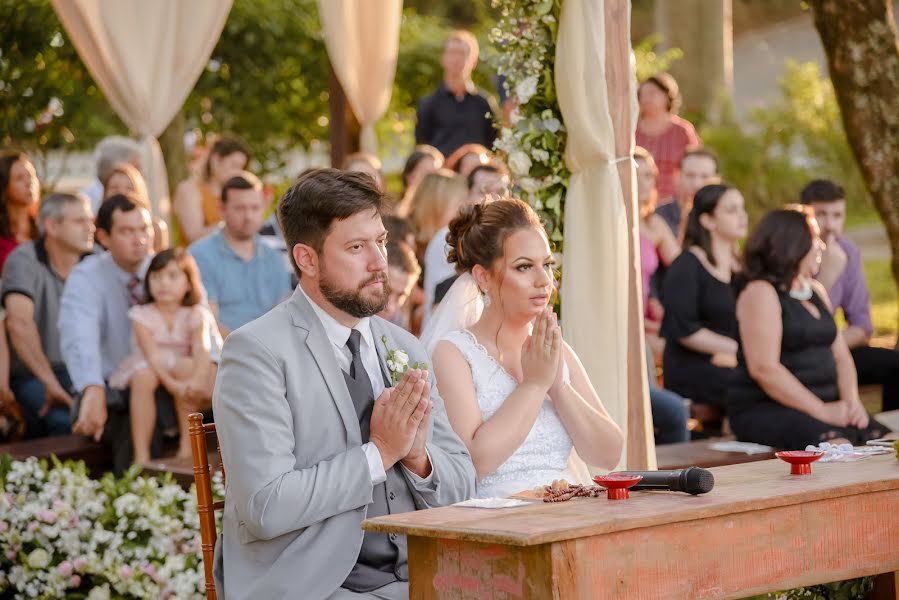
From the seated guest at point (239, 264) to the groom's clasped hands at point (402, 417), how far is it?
157 inches

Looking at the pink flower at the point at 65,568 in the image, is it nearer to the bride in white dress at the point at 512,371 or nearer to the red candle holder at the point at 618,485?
the bride in white dress at the point at 512,371

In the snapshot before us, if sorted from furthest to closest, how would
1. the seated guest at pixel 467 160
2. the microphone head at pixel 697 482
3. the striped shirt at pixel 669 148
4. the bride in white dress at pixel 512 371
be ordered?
1. the striped shirt at pixel 669 148
2. the seated guest at pixel 467 160
3. the bride in white dress at pixel 512 371
4. the microphone head at pixel 697 482

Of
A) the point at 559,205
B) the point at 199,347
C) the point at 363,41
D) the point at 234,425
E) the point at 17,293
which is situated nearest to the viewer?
the point at 234,425

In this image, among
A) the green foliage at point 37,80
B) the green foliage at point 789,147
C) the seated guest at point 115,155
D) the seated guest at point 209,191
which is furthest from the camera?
the green foliage at point 789,147

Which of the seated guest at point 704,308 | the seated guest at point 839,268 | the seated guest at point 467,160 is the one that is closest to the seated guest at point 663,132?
the seated guest at point 467,160

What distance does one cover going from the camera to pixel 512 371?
4434 millimetres

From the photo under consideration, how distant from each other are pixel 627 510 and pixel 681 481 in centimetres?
24

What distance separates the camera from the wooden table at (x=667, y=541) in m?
2.91

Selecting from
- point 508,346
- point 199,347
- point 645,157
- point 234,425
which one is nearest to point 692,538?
point 234,425

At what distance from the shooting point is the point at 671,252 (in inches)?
344

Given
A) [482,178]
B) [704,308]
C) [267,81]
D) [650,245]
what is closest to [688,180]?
[650,245]

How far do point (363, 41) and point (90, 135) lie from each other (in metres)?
5.44

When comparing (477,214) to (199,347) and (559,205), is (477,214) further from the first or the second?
(199,347)

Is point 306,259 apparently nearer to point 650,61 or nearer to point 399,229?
point 399,229
